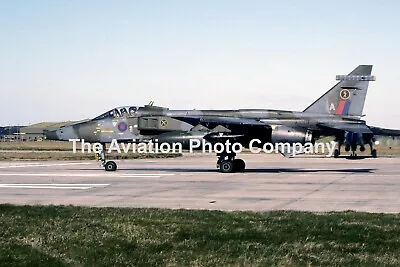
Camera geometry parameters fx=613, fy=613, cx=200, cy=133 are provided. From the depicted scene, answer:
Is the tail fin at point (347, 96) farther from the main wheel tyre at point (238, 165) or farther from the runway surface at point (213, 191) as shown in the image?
the runway surface at point (213, 191)

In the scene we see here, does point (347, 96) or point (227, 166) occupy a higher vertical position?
point (347, 96)

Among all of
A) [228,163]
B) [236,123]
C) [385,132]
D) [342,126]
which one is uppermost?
[236,123]

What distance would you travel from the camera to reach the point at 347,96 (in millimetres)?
26672

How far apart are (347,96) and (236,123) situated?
5.74 m

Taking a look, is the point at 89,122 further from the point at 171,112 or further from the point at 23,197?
the point at 23,197

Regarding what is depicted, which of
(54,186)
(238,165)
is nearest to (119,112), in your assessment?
(238,165)

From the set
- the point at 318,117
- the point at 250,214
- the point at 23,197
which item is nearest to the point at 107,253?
the point at 250,214

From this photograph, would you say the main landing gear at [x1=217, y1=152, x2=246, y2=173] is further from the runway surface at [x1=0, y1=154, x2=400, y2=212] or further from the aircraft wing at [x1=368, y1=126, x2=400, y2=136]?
the aircraft wing at [x1=368, y1=126, x2=400, y2=136]

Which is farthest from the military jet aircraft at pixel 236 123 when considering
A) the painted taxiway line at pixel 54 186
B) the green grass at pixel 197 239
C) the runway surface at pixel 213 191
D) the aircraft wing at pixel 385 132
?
the aircraft wing at pixel 385 132

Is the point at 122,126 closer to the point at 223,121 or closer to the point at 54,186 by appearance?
the point at 223,121

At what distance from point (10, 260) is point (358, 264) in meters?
4.27

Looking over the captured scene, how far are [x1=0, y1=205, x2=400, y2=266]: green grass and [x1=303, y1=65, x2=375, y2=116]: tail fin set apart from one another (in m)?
15.6

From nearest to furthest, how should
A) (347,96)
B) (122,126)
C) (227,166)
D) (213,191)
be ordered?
(213,191) < (227,166) < (122,126) < (347,96)

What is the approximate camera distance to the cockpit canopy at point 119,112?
84.8 ft
